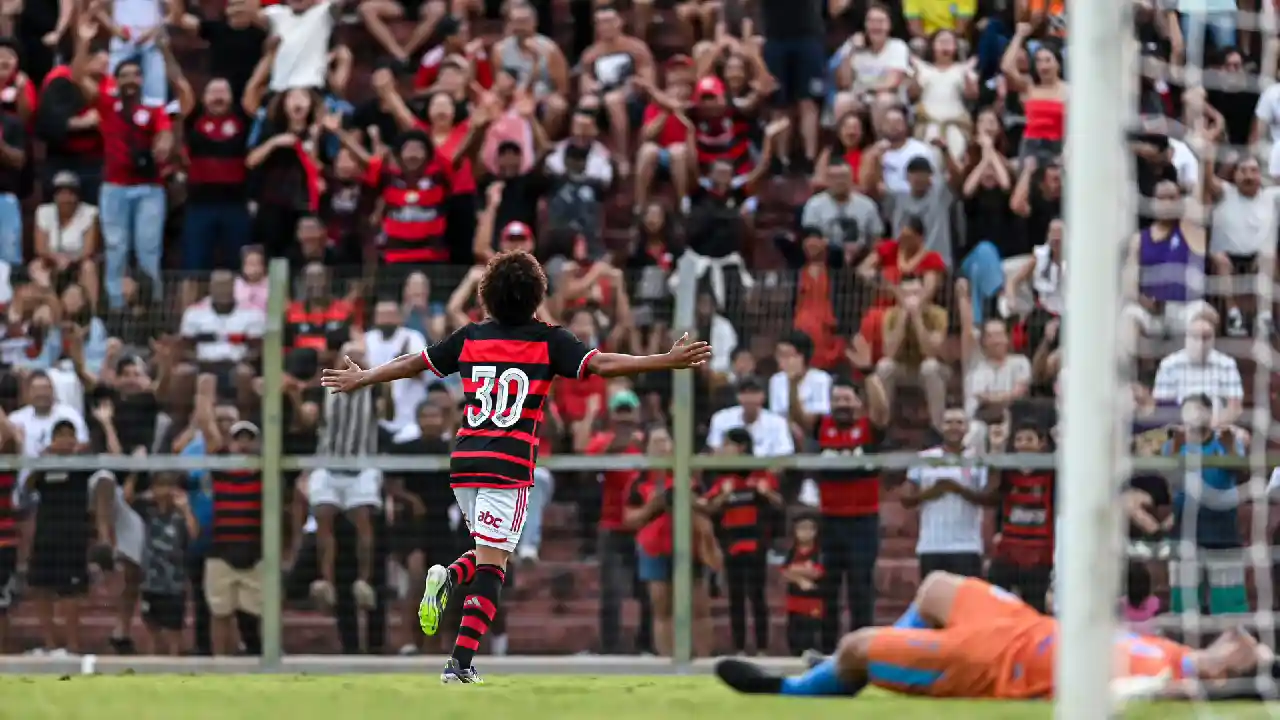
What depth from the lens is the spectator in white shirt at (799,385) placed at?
40.3 ft

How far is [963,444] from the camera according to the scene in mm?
12211

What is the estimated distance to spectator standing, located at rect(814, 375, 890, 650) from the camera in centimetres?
1220

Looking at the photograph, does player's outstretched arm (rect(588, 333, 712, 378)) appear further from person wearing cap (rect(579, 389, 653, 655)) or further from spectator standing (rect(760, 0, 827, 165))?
spectator standing (rect(760, 0, 827, 165))

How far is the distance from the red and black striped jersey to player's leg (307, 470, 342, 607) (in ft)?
12.8

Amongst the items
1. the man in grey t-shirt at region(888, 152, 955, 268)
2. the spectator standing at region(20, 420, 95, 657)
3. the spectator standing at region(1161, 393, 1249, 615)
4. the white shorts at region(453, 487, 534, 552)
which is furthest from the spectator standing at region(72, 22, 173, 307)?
the spectator standing at region(1161, 393, 1249, 615)

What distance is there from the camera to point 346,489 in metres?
12.5

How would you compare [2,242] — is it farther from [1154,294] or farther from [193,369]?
[1154,294]

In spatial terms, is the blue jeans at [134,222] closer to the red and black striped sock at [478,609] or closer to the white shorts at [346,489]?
the white shorts at [346,489]

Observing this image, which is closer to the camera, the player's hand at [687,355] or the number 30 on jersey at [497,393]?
the player's hand at [687,355]

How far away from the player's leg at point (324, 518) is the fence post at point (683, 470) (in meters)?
2.00

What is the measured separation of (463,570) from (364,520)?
3.82 m

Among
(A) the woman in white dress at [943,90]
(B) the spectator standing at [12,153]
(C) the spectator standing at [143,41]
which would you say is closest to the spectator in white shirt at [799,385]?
(A) the woman in white dress at [943,90]

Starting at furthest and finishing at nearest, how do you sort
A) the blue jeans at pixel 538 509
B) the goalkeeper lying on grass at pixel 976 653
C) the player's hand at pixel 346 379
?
the blue jeans at pixel 538 509
the player's hand at pixel 346 379
the goalkeeper lying on grass at pixel 976 653

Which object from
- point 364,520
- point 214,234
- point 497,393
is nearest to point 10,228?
point 214,234
